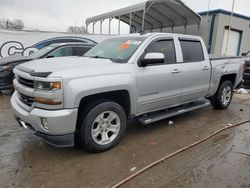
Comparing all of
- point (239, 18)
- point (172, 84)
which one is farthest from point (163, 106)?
point (239, 18)

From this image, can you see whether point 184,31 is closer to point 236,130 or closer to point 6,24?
point 236,130

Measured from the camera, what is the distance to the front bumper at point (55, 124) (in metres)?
2.82

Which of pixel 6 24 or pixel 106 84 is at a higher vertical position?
pixel 6 24

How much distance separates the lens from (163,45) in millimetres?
4250

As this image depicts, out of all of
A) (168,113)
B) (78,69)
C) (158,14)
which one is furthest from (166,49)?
(158,14)

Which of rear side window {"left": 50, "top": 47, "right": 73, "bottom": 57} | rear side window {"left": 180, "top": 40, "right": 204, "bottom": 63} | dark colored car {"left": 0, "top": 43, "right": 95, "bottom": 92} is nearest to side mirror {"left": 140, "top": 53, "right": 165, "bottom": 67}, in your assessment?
rear side window {"left": 180, "top": 40, "right": 204, "bottom": 63}

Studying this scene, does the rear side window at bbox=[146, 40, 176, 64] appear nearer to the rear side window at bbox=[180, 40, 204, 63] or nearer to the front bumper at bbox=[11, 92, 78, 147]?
the rear side window at bbox=[180, 40, 204, 63]

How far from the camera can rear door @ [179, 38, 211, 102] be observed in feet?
15.0

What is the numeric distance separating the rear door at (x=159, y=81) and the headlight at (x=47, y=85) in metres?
1.36

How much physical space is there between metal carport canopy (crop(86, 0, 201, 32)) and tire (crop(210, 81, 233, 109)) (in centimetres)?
765

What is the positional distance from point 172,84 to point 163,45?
785mm

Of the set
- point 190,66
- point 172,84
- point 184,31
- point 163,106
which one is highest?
point 184,31

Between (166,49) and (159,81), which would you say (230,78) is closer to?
(166,49)

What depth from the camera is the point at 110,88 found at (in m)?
3.26
